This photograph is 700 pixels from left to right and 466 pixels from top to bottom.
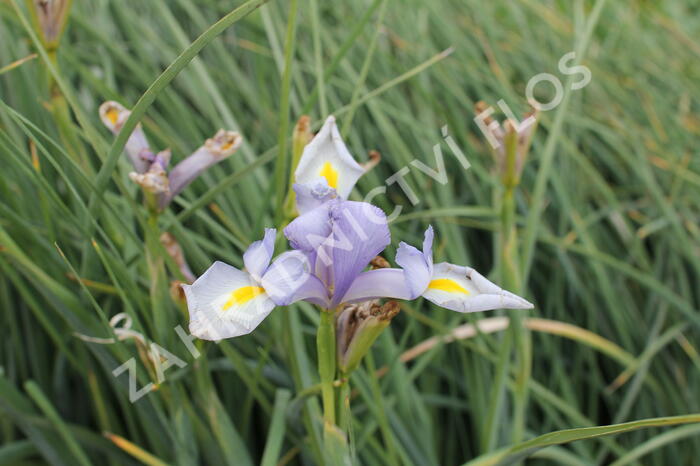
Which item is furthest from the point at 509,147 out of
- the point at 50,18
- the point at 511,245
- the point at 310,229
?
the point at 50,18

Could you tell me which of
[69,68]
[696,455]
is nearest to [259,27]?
[69,68]

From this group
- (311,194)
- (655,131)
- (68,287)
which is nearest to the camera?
(311,194)

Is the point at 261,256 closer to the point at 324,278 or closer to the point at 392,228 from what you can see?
the point at 324,278

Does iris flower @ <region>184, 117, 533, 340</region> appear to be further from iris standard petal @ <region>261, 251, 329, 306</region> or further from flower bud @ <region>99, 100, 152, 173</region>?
flower bud @ <region>99, 100, 152, 173</region>

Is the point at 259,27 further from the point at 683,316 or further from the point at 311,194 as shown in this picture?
the point at 683,316

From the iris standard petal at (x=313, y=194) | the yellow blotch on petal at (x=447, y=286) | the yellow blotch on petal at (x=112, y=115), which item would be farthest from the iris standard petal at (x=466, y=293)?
the yellow blotch on petal at (x=112, y=115)

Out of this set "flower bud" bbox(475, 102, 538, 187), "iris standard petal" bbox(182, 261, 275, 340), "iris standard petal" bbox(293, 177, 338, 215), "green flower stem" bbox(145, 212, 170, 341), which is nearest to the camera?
"iris standard petal" bbox(182, 261, 275, 340)

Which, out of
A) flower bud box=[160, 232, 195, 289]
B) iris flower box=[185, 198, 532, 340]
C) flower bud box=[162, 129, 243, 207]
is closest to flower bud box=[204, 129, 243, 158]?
flower bud box=[162, 129, 243, 207]
